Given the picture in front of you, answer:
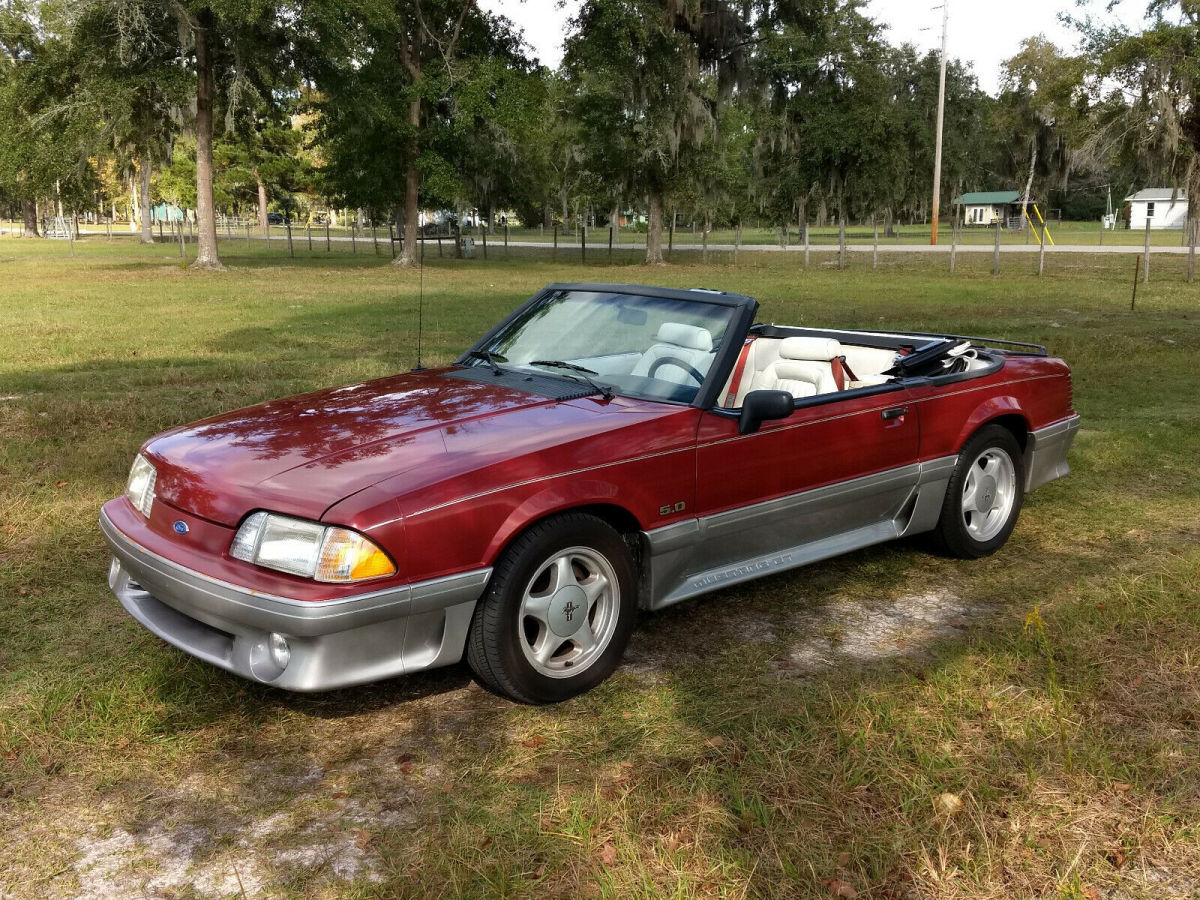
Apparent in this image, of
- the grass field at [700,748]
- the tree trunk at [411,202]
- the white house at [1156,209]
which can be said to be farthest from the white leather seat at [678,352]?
the white house at [1156,209]

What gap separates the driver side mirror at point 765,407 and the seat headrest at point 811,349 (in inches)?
44.2

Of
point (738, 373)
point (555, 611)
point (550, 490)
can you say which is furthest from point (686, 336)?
point (555, 611)

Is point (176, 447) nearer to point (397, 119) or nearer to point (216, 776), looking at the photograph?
point (216, 776)

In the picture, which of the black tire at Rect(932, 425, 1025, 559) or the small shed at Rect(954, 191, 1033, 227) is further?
the small shed at Rect(954, 191, 1033, 227)

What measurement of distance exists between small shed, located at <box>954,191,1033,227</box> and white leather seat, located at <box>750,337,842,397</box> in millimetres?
67437

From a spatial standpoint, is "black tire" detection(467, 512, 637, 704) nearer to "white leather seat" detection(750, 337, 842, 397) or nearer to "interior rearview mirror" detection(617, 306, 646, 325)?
"interior rearview mirror" detection(617, 306, 646, 325)

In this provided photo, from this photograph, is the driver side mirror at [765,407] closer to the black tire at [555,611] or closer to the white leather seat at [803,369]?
the black tire at [555,611]

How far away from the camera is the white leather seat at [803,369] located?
5.00 m

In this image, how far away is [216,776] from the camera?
3227 mm

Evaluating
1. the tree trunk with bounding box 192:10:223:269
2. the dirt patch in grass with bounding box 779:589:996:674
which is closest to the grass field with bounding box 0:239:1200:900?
the dirt patch in grass with bounding box 779:589:996:674

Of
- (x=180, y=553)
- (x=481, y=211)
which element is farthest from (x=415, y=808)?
(x=481, y=211)

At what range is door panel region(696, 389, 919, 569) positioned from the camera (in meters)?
4.08

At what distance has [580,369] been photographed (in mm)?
4551

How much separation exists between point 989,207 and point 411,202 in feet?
250
